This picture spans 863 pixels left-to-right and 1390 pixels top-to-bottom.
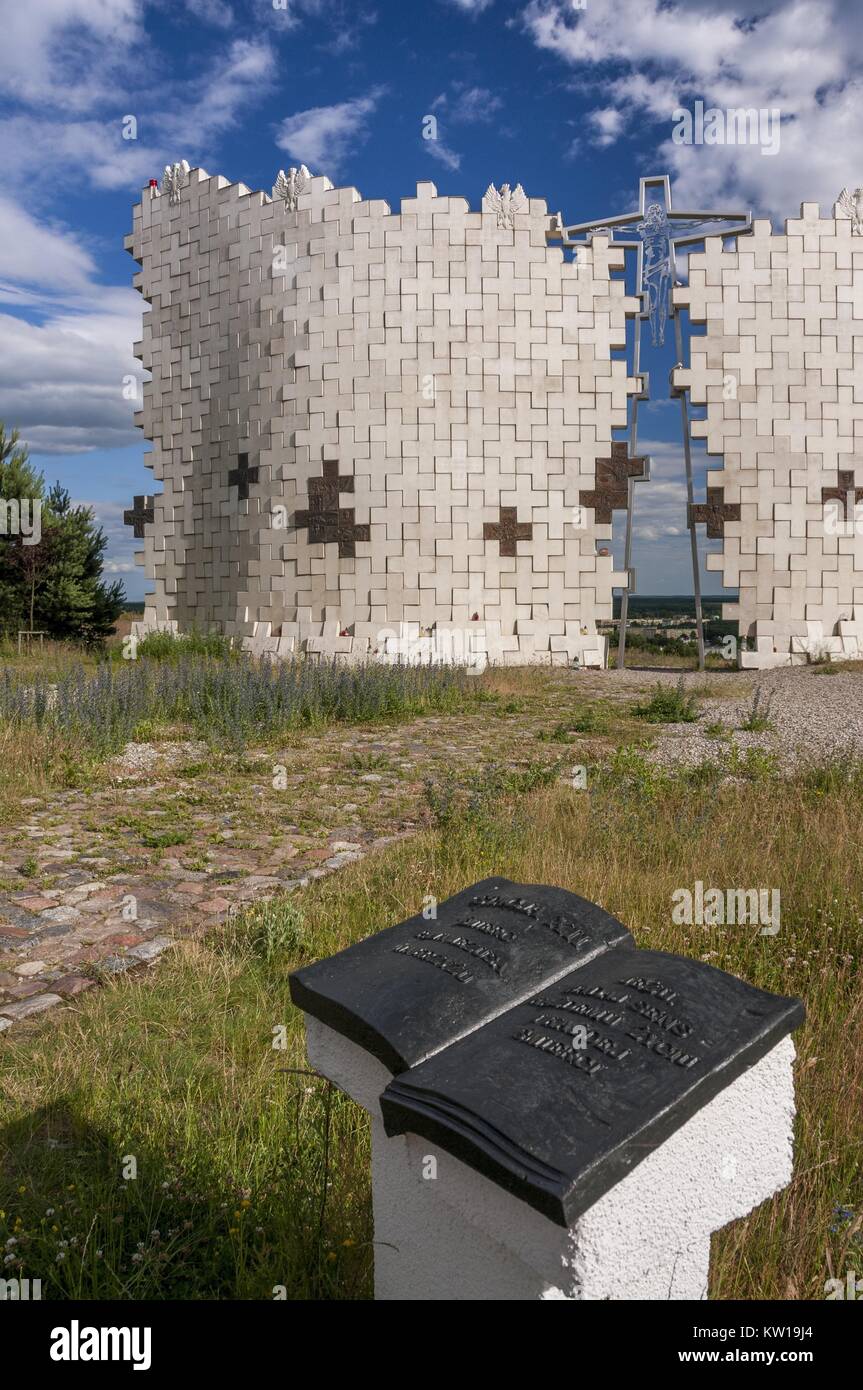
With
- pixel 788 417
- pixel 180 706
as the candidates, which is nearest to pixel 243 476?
pixel 180 706

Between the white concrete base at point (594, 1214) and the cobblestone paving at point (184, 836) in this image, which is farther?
the cobblestone paving at point (184, 836)

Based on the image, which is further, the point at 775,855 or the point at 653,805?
the point at 653,805

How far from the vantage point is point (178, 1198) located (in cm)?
246

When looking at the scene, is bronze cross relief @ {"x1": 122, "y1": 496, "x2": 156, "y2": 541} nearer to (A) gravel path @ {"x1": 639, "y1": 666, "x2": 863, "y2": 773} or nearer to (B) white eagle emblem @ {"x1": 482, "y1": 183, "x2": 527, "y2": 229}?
(B) white eagle emblem @ {"x1": 482, "y1": 183, "x2": 527, "y2": 229}

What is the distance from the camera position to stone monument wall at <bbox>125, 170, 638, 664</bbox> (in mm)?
14844

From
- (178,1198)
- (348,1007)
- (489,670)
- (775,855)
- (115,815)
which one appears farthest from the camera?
(489,670)

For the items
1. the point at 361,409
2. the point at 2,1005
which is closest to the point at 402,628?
the point at 361,409

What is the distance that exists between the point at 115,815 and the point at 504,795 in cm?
274

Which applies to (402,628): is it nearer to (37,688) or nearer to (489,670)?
(489,670)

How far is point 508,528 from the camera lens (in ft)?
48.8

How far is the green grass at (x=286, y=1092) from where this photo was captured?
2250 mm

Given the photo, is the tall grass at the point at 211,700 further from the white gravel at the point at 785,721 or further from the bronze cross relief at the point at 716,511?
the bronze cross relief at the point at 716,511

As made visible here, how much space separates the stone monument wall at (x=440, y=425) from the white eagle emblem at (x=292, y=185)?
107 mm

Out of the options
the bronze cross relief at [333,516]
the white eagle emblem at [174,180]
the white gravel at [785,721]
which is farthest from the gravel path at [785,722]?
the white eagle emblem at [174,180]
